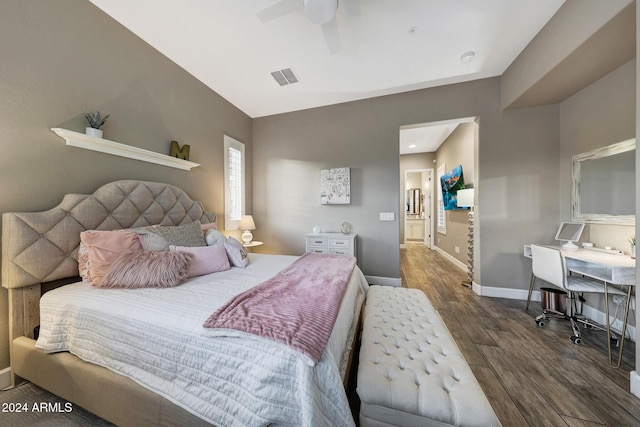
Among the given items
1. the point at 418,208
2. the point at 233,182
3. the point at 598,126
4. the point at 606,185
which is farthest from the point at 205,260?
the point at 418,208

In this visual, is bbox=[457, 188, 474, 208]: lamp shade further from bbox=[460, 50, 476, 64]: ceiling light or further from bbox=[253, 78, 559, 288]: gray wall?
bbox=[460, 50, 476, 64]: ceiling light

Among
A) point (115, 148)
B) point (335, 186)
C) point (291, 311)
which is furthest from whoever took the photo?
Result: point (335, 186)

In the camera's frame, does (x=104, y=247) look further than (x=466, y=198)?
No

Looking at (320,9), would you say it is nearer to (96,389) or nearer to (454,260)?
(96,389)

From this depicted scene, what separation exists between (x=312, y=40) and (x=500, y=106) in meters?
2.64

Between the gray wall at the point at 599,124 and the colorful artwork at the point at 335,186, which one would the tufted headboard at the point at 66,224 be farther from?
the gray wall at the point at 599,124

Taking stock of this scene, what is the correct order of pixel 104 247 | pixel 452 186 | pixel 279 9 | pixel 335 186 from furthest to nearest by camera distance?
pixel 452 186 < pixel 335 186 < pixel 279 9 < pixel 104 247

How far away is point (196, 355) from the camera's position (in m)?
0.93

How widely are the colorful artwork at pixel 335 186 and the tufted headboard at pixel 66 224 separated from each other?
2171 millimetres

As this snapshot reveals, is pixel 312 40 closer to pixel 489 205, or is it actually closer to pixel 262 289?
pixel 262 289

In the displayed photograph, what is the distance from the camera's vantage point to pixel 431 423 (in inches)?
31.5

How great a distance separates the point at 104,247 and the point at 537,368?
10.9ft

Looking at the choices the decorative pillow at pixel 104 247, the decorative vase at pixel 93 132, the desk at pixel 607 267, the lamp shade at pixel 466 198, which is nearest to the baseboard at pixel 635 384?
the desk at pixel 607 267

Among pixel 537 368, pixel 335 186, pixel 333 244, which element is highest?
pixel 335 186
